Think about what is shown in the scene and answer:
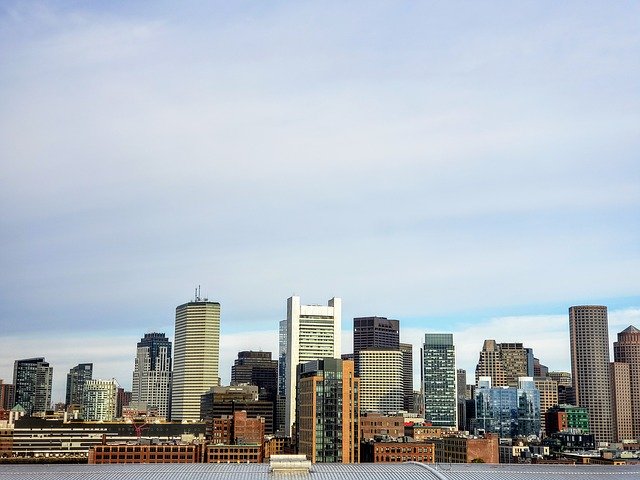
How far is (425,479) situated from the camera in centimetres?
10194

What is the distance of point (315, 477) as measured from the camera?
104375mm

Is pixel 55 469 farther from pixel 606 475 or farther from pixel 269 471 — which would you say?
pixel 606 475

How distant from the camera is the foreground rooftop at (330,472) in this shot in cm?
10381

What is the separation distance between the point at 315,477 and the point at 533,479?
79.9 ft

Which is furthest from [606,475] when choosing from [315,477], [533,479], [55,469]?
[55,469]

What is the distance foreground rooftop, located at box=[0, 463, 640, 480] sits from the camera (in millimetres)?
103812

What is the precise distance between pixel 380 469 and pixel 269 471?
44.1 ft

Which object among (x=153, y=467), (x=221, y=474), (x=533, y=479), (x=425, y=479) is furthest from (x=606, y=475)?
(x=153, y=467)

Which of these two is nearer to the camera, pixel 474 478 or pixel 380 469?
pixel 474 478

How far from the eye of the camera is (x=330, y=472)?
355ft

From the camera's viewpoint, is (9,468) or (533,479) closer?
(533,479)

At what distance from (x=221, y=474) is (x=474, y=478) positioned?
93.5 feet

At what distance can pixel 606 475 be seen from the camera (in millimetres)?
110000

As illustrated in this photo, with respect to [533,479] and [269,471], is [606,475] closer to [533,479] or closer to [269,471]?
[533,479]
